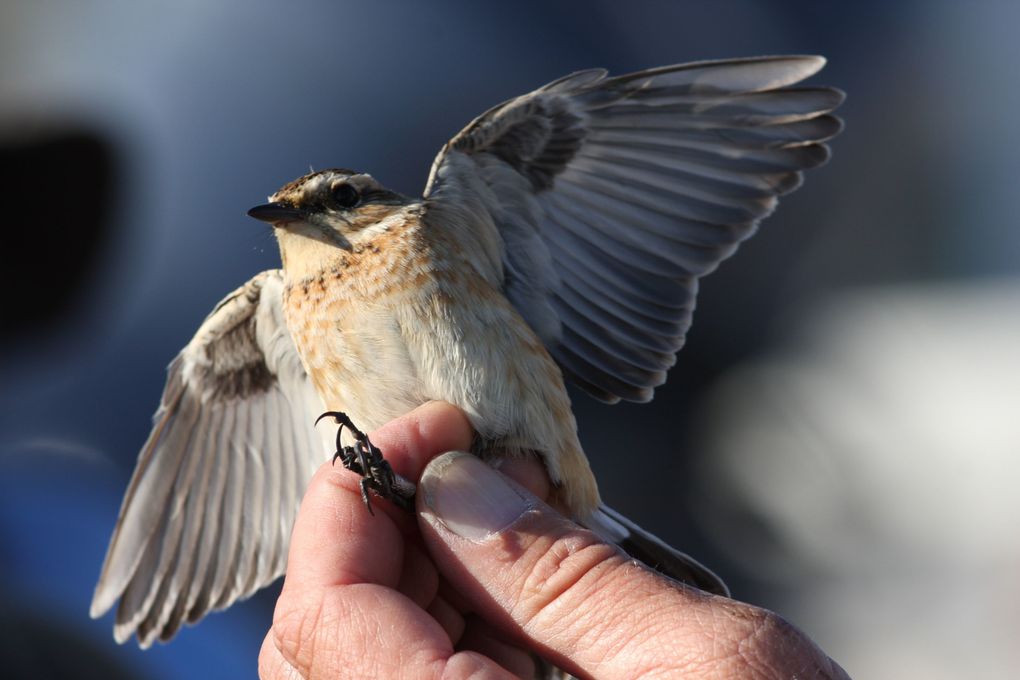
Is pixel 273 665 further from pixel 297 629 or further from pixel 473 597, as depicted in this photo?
pixel 473 597

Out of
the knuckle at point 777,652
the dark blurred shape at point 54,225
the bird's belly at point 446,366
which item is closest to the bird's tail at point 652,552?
the bird's belly at point 446,366

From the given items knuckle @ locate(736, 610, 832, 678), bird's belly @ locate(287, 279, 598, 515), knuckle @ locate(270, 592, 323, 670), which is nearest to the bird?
bird's belly @ locate(287, 279, 598, 515)

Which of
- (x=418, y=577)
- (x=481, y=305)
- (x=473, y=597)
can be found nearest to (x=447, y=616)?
(x=418, y=577)

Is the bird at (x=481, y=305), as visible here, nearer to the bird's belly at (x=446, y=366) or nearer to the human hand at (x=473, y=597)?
the bird's belly at (x=446, y=366)

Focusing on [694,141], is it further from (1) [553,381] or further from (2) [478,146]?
(1) [553,381]

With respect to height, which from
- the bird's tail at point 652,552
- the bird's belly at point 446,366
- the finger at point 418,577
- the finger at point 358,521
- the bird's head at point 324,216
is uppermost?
the bird's head at point 324,216

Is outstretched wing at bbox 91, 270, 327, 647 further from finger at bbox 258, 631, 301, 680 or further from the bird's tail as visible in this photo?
the bird's tail

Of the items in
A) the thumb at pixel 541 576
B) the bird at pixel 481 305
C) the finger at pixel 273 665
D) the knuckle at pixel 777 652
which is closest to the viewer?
the knuckle at pixel 777 652
